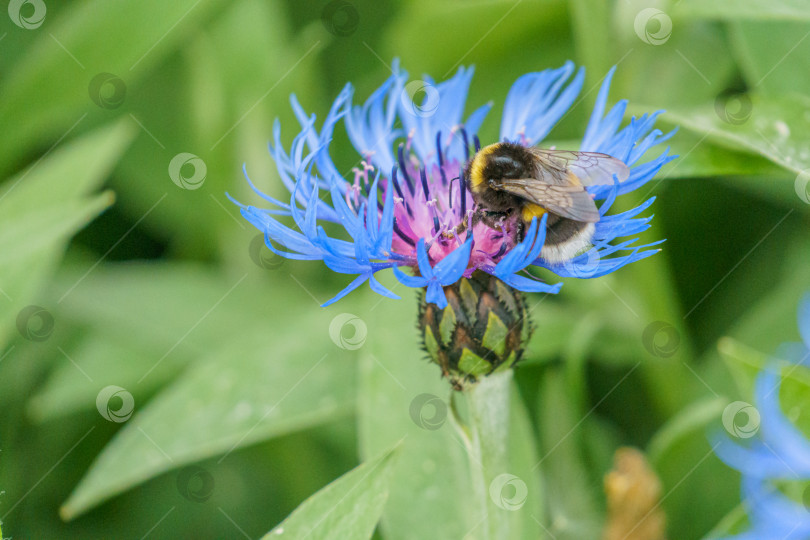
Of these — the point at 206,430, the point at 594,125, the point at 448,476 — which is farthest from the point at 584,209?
the point at 206,430

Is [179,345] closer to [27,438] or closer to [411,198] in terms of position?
[27,438]

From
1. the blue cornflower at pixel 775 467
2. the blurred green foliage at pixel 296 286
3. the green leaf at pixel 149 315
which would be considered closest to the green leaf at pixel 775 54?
the blurred green foliage at pixel 296 286

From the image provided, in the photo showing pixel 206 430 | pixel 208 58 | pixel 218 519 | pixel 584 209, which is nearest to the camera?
pixel 584 209

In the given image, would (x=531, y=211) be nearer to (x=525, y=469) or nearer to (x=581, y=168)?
(x=581, y=168)

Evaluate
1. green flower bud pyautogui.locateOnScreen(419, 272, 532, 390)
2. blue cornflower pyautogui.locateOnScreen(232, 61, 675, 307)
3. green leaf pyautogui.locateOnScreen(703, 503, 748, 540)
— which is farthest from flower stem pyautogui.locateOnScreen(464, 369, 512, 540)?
green leaf pyautogui.locateOnScreen(703, 503, 748, 540)

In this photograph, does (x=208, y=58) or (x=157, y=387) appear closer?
(x=157, y=387)

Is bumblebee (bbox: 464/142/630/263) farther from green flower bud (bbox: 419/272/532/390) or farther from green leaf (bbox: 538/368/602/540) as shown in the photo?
green leaf (bbox: 538/368/602/540)

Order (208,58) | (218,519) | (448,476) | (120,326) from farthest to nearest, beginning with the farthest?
(208,58)
(120,326)
(218,519)
(448,476)
